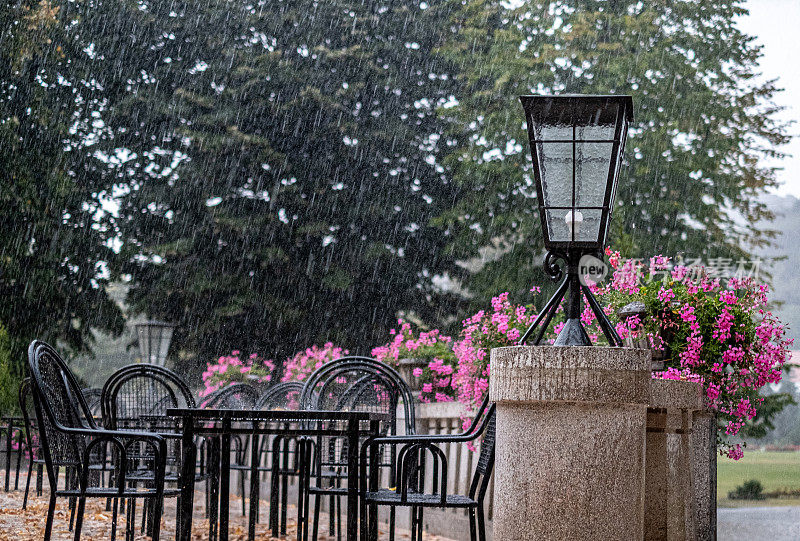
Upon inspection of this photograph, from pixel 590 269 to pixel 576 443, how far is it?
2.74 feet

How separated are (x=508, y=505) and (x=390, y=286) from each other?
13000 mm

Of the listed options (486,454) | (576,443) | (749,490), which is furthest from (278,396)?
(749,490)

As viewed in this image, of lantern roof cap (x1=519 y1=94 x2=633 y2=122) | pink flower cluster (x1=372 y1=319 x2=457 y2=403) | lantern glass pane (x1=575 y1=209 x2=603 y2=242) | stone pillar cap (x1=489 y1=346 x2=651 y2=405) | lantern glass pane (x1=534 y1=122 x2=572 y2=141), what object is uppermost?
lantern roof cap (x1=519 y1=94 x2=633 y2=122)

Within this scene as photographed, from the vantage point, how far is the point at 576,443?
93.4 inches

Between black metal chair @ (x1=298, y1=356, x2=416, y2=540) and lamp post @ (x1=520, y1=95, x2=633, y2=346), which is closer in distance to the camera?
lamp post @ (x1=520, y1=95, x2=633, y2=346)

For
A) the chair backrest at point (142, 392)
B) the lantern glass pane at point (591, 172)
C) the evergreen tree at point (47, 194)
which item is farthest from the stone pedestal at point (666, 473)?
the evergreen tree at point (47, 194)

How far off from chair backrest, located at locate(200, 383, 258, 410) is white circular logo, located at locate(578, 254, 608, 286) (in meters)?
3.49

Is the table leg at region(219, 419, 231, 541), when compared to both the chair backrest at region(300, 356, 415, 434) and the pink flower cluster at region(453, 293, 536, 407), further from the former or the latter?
the pink flower cluster at region(453, 293, 536, 407)

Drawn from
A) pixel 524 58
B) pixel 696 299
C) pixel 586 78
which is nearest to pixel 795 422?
pixel 586 78

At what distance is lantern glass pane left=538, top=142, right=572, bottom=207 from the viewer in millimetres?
3074

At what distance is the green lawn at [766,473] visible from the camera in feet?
30.6

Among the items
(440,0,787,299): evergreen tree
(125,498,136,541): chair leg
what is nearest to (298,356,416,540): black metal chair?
(125,498,136,541): chair leg

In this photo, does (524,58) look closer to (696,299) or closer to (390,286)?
(390,286)

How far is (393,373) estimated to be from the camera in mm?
4445
